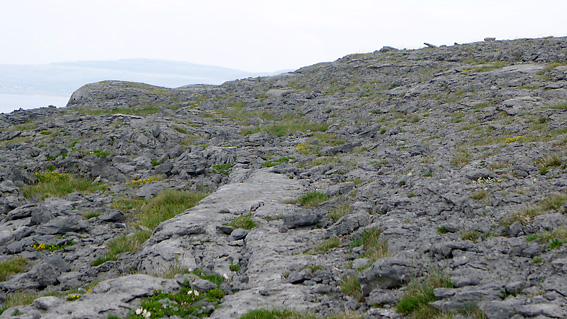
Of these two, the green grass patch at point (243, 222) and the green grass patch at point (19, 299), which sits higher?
the green grass patch at point (243, 222)

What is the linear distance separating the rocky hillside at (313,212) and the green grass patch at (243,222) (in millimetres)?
116

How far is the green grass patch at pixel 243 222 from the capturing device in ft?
38.2

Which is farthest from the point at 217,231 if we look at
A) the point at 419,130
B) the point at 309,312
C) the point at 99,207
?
the point at 419,130

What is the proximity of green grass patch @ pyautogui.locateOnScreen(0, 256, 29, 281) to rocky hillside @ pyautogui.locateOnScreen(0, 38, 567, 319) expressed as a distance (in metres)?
0.04

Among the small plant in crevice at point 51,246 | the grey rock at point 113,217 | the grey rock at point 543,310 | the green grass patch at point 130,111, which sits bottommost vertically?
the small plant in crevice at point 51,246

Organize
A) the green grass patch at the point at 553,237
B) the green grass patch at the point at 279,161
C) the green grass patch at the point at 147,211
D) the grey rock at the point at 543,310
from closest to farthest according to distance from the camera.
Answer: the grey rock at the point at 543,310 → the green grass patch at the point at 553,237 → the green grass patch at the point at 147,211 → the green grass patch at the point at 279,161

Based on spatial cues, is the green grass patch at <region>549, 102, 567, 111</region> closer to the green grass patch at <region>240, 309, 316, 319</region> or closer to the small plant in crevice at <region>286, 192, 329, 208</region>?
the small plant in crevice at <region>286, 192, 329, 208</region>

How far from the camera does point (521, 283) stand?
6234mm

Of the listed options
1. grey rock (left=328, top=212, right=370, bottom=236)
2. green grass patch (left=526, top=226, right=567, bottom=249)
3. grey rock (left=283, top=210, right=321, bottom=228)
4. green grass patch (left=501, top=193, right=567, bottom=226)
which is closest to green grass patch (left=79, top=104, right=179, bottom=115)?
grey rock (left=283, top=210, right=321, bottom=228)

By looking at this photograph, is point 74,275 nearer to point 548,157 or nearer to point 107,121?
point 548,157

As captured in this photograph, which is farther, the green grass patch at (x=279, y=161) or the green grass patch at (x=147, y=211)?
the green grass patch at (x=279, y=161)

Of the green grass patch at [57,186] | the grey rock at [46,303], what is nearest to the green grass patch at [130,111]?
the green grass patch at [57,186]

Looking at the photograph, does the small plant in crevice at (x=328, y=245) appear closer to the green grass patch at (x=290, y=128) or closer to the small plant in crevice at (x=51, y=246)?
the small plant in crevice at (x=51, y=246)

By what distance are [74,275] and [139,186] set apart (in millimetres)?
8315
